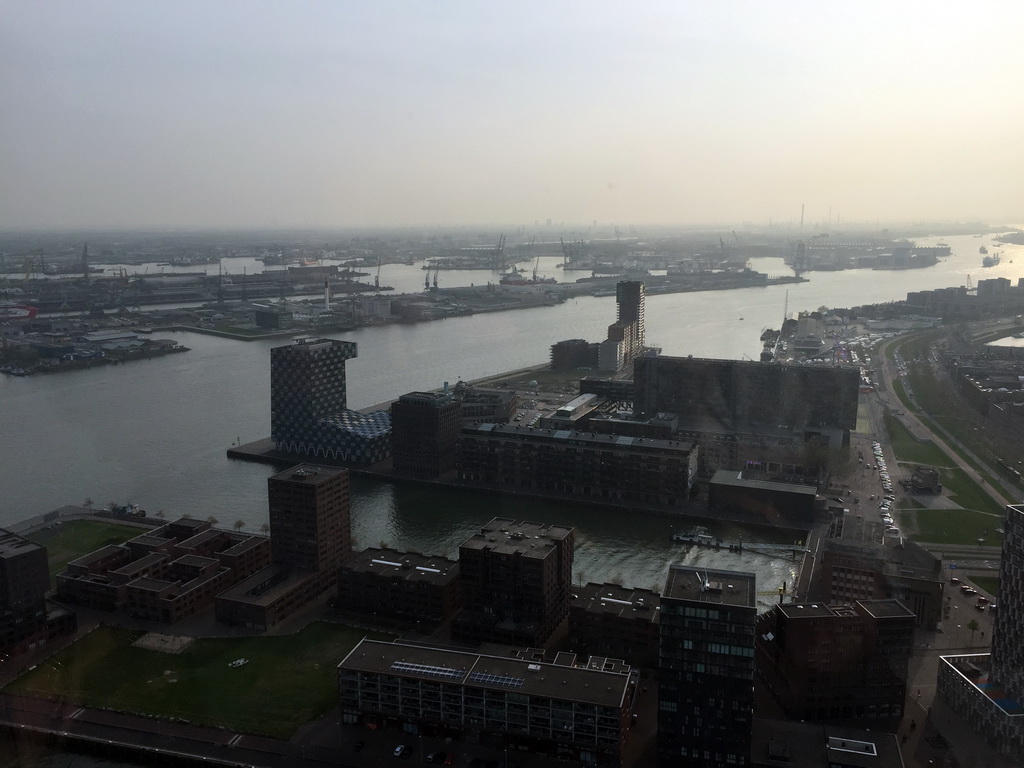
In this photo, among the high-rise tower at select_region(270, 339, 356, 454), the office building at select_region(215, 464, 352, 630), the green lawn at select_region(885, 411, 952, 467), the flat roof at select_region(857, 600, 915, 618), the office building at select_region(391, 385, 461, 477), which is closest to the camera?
the flat roof at select_region(857, 600, 915, 618)

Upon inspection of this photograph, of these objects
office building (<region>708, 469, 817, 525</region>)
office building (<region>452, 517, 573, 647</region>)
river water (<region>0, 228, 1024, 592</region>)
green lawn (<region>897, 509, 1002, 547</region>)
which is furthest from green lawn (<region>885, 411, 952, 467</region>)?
office building (<region>452, 517, 573, 647</region>)

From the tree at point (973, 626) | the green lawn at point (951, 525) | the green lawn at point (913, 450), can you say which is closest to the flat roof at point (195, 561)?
the tree at point (973, 626)

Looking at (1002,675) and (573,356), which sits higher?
(573,356)

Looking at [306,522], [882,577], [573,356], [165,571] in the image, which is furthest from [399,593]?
[573,356]

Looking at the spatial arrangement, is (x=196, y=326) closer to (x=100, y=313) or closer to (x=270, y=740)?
(x=100, y=313)

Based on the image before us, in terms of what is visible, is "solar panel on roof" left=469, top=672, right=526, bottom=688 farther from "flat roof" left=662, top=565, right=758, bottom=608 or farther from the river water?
the river water

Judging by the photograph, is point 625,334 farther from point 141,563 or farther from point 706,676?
point 706,676

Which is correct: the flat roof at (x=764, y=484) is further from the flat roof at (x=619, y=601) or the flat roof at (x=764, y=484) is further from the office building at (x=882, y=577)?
the flat roof at (x=619, y=601)
